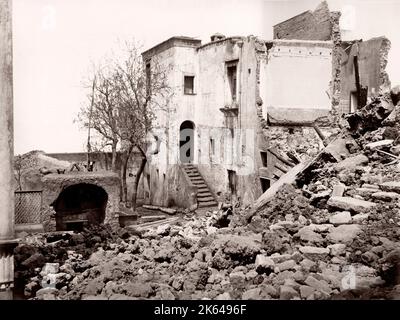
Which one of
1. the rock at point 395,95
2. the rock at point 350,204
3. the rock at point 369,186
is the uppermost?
the rock at point 395,95

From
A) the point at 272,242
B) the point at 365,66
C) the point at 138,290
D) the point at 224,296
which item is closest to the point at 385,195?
the point at 272,242

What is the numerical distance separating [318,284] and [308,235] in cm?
153

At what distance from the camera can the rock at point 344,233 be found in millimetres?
6900

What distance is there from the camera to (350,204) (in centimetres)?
792

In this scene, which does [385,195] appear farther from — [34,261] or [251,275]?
[34,261]

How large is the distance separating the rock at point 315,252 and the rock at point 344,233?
299 millimetres

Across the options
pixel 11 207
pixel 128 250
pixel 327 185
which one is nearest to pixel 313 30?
pixel 327 185

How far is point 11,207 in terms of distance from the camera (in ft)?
22.5

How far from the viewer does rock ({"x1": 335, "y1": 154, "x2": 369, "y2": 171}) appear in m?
9.74

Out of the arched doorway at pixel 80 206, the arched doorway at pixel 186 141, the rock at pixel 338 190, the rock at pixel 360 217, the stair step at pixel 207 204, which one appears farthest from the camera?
the arched doorway at pixel 186 141

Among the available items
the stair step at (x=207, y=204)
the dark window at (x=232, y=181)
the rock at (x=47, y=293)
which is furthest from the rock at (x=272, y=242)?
the stair step at (x=207, y=204)

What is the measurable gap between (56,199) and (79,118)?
34.5ft

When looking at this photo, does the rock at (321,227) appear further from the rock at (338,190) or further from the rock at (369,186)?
the rock at (369,186)
